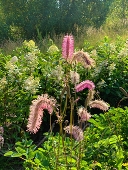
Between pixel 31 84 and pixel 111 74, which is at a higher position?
pixel 111 74

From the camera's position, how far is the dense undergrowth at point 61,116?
205cm

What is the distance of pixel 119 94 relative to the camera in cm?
443

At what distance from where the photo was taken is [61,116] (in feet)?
5.64

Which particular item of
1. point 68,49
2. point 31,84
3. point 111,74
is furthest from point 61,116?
point 111,74

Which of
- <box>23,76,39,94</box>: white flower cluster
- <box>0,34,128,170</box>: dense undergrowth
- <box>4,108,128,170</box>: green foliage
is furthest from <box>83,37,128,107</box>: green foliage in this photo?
<box>4,108,128,170</box>: green foliage

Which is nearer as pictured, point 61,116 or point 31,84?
point 61,116

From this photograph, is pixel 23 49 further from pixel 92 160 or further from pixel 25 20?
pixel 25 20

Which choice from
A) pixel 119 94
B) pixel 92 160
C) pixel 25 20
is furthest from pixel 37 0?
pixel 92 160

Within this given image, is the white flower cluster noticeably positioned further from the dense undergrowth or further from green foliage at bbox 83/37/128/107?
green foliage at bbox 83/37/128/107

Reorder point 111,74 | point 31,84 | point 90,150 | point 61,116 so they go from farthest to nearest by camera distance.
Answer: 1. point 111,74
2. point 31,84
3. point 90,150
4. point 61,116

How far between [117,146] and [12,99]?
1541 mm

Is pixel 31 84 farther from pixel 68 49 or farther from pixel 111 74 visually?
pixel 68 49

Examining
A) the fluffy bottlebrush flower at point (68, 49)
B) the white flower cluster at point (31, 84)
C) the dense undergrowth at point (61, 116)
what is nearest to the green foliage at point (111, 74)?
the dense undergrowth at point (61, 116)

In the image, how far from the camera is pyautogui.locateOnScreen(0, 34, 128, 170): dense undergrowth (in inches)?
80.8
